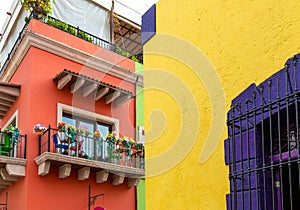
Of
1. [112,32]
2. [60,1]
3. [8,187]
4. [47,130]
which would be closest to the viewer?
[47,130]

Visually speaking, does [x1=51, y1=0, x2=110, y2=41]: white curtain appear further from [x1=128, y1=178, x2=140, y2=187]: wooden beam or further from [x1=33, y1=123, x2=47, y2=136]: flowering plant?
A: [x1=128, y1=178, x2=140, y2=187]: wooden beam

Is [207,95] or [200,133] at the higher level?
[207,95]

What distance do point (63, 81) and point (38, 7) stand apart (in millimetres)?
2646

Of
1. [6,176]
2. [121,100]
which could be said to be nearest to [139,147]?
[121,100]

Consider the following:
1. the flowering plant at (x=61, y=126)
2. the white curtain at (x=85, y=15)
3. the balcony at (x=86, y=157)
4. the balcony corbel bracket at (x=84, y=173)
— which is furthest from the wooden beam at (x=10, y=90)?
the balcony corbel bracket at (x=84, y=173)

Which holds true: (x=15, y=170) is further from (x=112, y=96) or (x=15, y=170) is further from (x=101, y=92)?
(x=112, y=96)

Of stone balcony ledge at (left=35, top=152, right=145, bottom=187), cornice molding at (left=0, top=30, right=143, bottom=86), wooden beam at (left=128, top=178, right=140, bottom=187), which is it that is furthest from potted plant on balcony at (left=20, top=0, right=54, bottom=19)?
wooden beam at (left=128, top=178, right=140, bottom=187)

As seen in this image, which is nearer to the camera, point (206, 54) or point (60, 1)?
point (206, 54)

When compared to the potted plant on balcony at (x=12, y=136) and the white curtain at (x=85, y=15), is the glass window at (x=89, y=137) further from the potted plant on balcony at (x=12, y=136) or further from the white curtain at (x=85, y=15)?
the white curtain at (x=85, y=15)

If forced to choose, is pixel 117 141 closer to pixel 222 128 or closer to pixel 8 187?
pixel 8 187

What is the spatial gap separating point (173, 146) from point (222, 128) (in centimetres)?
80

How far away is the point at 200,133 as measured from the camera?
473 centimetres

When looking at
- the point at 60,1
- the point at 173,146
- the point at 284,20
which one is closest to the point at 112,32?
the point at 60,1

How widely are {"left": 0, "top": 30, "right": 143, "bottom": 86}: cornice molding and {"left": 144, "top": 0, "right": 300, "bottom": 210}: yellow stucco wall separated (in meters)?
7.37
